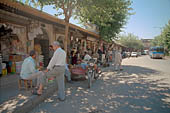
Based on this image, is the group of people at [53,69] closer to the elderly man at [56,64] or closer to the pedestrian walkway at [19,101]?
the elderly man at [56,64]

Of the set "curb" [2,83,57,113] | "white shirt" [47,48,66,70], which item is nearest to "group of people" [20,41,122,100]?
"white shirt" [47,48,66,70]

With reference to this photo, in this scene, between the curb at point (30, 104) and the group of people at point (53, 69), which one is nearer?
the curb at point (30, 104)

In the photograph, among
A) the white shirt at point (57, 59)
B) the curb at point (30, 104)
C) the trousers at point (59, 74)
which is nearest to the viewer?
the curb at point (30, 104)

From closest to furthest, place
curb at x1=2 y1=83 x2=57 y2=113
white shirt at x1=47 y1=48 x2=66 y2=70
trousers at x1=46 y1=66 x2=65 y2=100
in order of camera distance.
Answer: curb at x1=2 y1=83 x2=57 y2=113
white shirt at x1=47 y1=48 x2=66 y2=70
trousers at x1=46 y1=66 x2=65 y2=100

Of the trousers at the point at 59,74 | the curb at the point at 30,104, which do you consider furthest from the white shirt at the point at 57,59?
the curb at the point at 30,104

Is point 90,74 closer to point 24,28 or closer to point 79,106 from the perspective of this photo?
point 79,106

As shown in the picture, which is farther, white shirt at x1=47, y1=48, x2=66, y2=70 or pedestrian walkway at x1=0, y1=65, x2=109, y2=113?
white shirt at x1=47, y1=48, x2=66, y2=70

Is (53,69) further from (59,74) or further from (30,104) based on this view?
(30,104)

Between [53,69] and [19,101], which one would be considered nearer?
[19,101]

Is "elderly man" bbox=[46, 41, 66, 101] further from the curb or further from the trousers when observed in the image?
the curb

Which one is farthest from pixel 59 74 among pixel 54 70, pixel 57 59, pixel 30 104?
pixel 30 104

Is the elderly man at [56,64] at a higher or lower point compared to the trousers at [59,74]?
Answer: higher

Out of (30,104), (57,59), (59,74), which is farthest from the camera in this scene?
(59,74)

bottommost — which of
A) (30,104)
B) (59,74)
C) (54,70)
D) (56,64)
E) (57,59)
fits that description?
(30,104)
